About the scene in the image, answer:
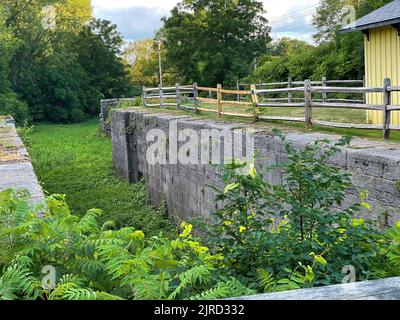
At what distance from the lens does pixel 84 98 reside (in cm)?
4903

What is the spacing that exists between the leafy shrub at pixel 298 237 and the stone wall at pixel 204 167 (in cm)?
48

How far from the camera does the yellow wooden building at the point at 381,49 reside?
379 inches

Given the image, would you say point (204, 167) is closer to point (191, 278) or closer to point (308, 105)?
point (308, 105)

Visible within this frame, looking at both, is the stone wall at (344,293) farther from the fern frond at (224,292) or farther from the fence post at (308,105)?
the fence post at (308,105)

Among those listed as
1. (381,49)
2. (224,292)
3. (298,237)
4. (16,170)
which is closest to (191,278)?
(224,292)

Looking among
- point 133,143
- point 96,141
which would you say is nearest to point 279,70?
point 96,141

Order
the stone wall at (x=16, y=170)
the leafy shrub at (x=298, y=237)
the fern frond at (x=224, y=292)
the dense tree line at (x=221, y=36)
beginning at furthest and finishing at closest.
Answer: the dense tree line at (x=221, y=36) → the stone wall at (x=16, y=170) → the leafy shrub at (x=298, y=237) → the fern frond at (x=224, y=292)

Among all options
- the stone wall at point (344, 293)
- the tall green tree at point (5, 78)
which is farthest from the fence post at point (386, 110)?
the tall green tree at point (5, 78)

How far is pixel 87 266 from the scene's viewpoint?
303cm

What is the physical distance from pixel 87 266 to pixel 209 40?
3979 centimetres

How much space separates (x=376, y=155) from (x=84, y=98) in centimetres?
4500

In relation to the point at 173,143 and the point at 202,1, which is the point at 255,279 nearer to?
the point at 173,143

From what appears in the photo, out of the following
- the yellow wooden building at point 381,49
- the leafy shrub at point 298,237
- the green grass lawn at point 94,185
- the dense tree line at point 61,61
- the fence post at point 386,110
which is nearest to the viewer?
the leafy shrub at point 298,237

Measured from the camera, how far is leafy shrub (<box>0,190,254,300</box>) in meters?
2.71
